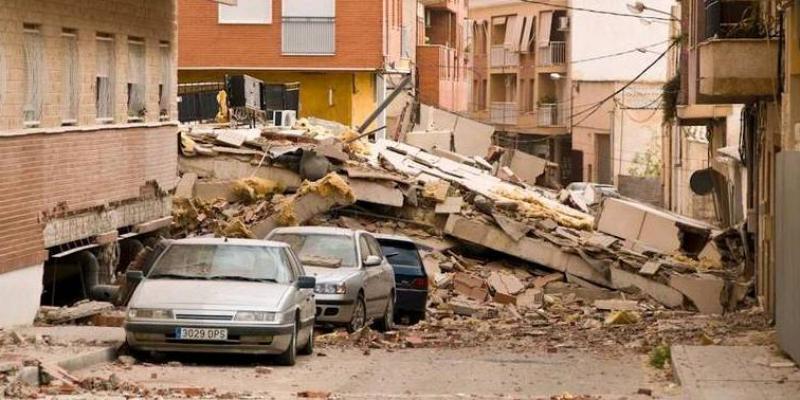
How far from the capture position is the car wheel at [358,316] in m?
23.8

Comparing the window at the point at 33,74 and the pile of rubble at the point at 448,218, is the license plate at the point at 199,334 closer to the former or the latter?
the window at the point at 33,74

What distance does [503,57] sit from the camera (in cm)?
9419

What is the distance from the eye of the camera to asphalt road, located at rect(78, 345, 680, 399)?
1639 cm

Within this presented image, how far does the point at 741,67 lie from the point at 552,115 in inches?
2509

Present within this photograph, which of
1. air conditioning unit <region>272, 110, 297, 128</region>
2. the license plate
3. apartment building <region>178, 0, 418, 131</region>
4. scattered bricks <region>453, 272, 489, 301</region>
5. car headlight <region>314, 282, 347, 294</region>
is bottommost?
scattered bricks <region>453, 272, 489, 301</region>

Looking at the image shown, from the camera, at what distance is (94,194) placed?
25.5 meters

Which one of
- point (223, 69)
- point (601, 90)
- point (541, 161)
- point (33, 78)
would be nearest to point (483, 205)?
point (33, 78)

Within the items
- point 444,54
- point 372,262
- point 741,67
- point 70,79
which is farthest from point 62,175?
point 444,54

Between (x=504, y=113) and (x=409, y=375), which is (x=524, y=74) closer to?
(x=504, y=113)

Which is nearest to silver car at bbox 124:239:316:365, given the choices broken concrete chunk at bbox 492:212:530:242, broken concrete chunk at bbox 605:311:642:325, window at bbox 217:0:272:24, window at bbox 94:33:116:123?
window at bbox 94:33:116:123

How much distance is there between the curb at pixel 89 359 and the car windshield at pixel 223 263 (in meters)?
1.13

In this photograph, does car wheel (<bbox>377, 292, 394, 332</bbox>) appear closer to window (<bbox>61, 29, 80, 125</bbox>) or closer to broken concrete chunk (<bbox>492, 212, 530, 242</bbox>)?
window (<bbox>61, 29, 80, 125</bbox>)

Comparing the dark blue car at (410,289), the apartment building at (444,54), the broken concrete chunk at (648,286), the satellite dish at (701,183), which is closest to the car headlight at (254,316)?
the dark blue car at (410,289)

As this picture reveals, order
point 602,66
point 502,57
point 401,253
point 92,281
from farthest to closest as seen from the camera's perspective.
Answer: point 502,57 < point 602,66 < point 401,253 < point 92,281
